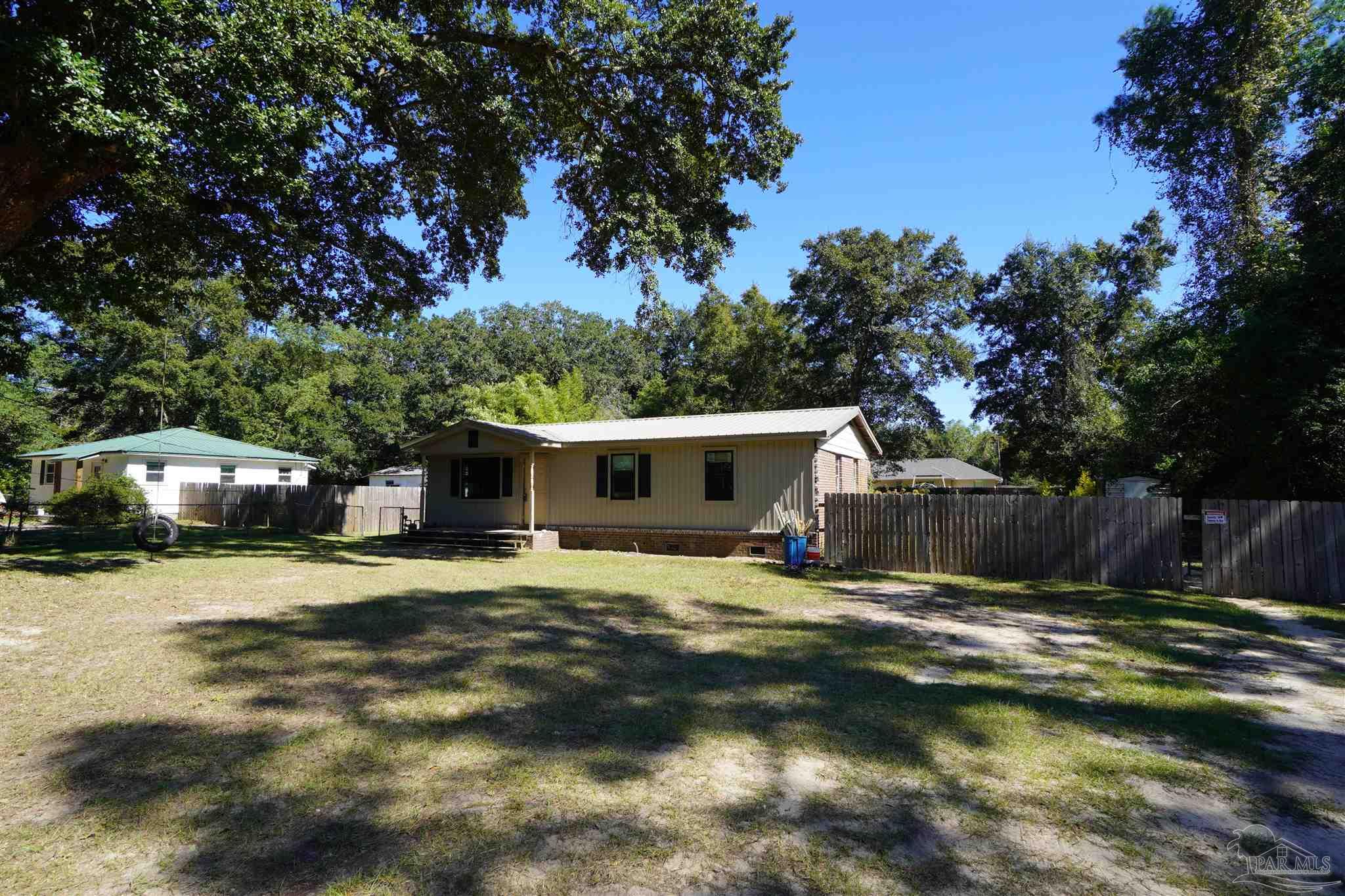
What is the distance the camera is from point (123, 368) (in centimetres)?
3506

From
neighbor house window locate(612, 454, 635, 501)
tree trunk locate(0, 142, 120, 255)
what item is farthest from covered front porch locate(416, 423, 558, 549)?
tree trunk locate(0, 142, 120, 255)

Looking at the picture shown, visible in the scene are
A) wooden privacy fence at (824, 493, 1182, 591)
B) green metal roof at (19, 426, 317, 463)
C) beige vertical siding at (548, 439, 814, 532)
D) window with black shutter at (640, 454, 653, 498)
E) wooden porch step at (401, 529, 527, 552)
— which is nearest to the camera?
wooden privacy fence at (824, 493, 1182, 591)

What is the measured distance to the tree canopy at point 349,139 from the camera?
23.9 ft

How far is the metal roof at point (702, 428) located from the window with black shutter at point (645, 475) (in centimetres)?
Result: 65

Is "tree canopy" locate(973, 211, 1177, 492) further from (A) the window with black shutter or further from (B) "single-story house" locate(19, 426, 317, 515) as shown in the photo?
(B) "single-story house" locate(19, 426, 317, 515)

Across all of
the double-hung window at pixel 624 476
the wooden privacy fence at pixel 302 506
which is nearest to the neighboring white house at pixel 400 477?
the wooden privacy fence at pixel 302 506

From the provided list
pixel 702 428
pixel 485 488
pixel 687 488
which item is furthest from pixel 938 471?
pixel 485 488

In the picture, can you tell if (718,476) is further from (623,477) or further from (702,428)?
(623,477)

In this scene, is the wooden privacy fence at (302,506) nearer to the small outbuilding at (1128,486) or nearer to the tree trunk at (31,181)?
the tree trunk at (31,181)

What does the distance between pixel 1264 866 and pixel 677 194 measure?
40.9 feet

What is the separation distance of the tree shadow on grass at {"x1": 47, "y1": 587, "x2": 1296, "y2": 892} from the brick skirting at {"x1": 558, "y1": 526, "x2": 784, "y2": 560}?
794cm

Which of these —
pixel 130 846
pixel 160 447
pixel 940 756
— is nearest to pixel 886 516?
pixel 940 756

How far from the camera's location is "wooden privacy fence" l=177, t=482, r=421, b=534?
2298cm

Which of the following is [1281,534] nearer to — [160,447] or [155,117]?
[155,117]
